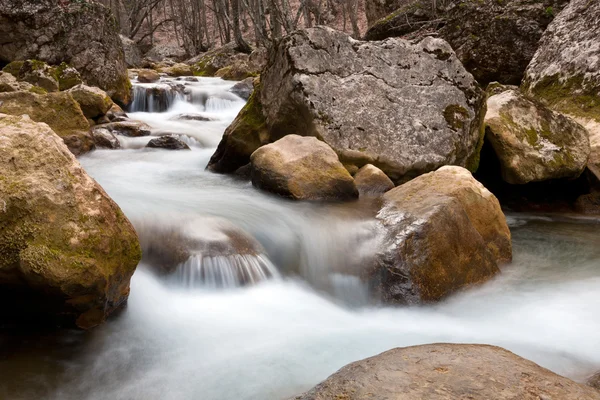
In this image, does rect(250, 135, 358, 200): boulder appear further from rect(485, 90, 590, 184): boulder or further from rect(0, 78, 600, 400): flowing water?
rect(485, 90, 590, 184): boulder

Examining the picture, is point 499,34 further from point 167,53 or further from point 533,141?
point 167,53

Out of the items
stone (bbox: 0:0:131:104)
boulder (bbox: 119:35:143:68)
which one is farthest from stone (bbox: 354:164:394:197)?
boulder (bbox: 119:35:143:68)

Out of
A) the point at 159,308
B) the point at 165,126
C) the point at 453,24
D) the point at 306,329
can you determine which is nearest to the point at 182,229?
the point at 159,308

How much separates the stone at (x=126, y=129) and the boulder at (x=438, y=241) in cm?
575

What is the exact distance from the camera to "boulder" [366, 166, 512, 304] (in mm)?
3608

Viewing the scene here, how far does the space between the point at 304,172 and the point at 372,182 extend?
0.85 m

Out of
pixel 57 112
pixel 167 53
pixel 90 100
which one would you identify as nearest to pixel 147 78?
pixel 90 100

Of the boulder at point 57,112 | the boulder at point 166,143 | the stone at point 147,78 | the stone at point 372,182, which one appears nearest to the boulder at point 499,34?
the stone at point 372,182

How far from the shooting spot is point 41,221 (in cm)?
238

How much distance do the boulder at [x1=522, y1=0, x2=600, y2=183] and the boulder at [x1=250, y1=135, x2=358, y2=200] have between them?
386cm

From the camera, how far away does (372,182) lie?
529cm

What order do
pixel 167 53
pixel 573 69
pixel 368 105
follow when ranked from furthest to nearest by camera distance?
pixel 167 53, pixel 573 69, pixel 368 105

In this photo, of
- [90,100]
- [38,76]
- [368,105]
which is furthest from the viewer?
[38,76]

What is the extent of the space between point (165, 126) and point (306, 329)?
7.54 metres
